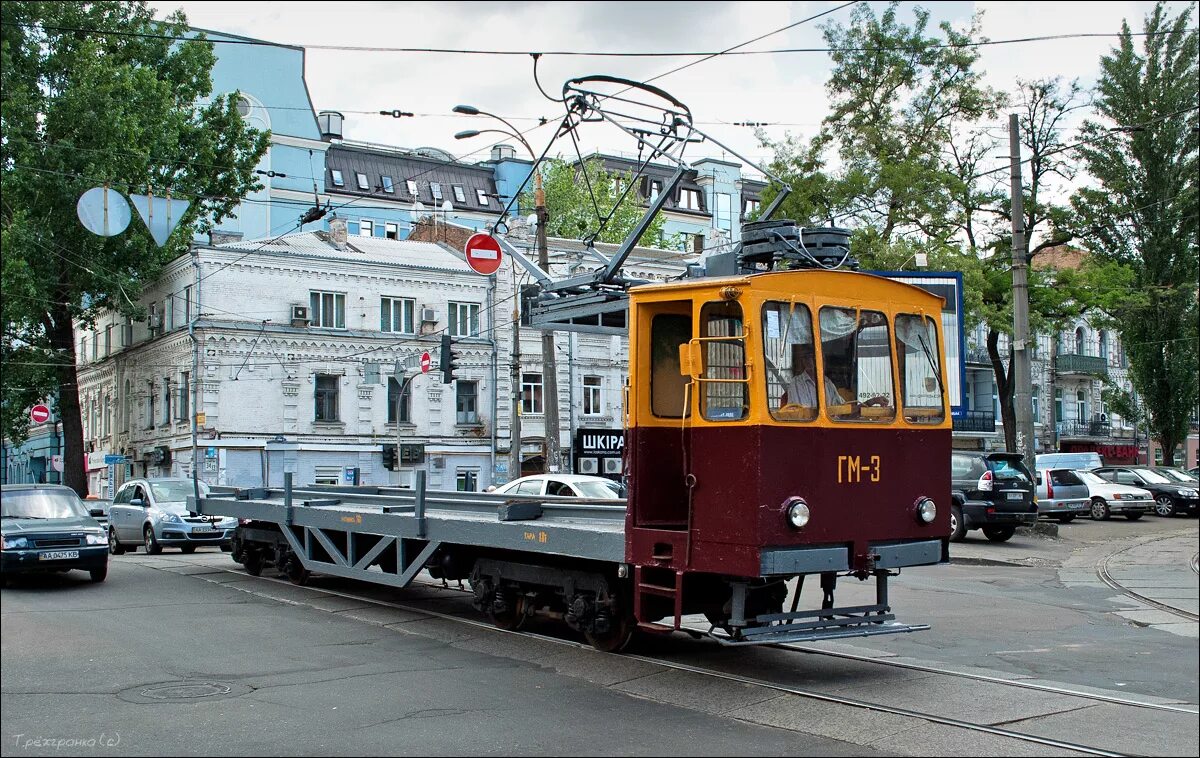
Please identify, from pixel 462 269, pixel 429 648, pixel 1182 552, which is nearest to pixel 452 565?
pixel 429 648

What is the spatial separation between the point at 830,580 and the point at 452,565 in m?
4.73

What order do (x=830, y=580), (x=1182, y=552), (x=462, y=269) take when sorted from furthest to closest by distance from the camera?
(x=462, y=269) → (x=1182, y=552) → (x=830, y=580)

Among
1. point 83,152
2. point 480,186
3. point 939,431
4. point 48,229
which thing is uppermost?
point 480,186

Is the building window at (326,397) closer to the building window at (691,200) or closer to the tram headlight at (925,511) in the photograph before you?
the tram headlight at (925,511)

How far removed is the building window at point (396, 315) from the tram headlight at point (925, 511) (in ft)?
121

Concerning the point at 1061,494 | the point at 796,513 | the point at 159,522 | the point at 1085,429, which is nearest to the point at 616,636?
the point at 796,513

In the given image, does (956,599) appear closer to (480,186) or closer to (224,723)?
(224,723)

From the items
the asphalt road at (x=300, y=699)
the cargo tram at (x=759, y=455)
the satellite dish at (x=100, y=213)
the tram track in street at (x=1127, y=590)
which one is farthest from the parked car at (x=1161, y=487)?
the satellite dish at (x=100, y=213)

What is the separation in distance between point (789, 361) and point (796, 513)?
3.98ft

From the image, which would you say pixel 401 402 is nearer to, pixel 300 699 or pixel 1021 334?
pixel 1021 334

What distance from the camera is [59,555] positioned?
10891 millimetres

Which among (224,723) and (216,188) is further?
(216,188)

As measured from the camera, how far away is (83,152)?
14.3 metres

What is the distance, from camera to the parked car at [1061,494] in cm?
3050
